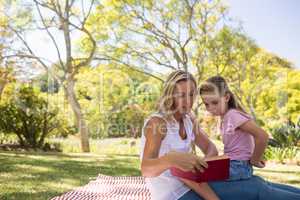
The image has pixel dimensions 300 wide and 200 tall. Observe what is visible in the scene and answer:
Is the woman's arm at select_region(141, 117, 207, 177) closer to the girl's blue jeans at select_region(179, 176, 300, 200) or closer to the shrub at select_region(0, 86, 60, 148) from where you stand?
the girl's blue jeans at select_region(179, 176, 300, 200)

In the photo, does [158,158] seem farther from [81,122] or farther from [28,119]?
[81,122]

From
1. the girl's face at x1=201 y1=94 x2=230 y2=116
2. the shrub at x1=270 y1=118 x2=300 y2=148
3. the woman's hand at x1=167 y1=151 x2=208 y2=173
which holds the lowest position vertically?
the shrub at x1=270 y1=118 x2=300 y2=148

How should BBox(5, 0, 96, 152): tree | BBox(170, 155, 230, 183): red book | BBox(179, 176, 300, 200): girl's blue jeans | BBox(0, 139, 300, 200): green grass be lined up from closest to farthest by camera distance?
1. BBox(170, 155, 230, 183): red book
2. BBox(179, 176, 300, 200): girl's blue jeans
3. BBox(0, 139, 300, 200): green grass
4. BBox(5, 0, 96, 152): tree

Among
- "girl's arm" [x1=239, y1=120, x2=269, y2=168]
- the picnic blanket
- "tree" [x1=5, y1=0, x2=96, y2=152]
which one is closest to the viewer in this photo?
"girl's arm" [x1=239, y1=120, x2=269, y2=168]

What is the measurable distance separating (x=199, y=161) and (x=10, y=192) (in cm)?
288

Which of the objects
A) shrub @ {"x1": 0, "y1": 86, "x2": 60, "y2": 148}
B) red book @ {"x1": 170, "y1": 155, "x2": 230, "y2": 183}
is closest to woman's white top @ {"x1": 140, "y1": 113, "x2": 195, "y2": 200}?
red book @ {"x1": 170, "y1": 155, "x2": 230, "y2": 183}

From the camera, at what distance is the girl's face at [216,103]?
2.36 meters

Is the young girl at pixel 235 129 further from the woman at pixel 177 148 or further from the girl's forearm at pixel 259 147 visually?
the woman at pixel 177 148

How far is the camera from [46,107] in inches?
419

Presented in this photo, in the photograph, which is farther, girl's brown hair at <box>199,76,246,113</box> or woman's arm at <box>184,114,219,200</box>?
girl's brown hair at <box>199,76,246,113</box>

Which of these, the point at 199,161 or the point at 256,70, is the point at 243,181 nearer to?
the point at 199,161

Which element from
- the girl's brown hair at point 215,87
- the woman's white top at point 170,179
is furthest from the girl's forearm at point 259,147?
the woman's white top at point 170,179

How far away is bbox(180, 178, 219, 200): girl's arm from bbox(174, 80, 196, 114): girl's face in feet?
1.17

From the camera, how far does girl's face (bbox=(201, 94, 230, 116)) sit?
2.36 m
